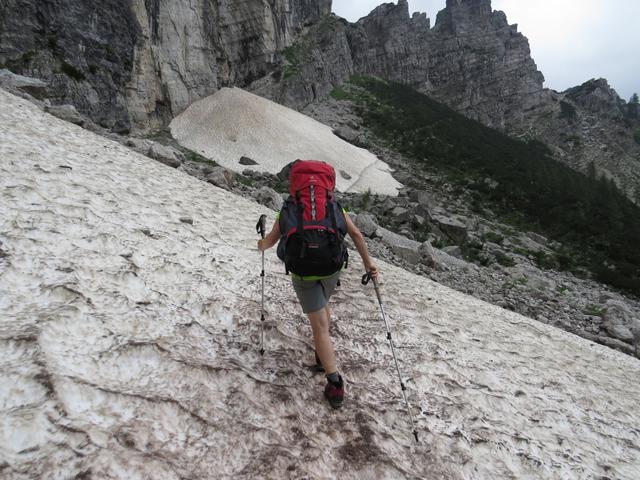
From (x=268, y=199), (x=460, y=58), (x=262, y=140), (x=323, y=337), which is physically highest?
(x=460, y=58)

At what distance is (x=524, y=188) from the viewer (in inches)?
1500

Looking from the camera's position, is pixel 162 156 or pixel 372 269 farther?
pixel 162 156

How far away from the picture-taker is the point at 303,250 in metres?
3.22

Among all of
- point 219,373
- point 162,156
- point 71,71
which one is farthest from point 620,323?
point 71,71

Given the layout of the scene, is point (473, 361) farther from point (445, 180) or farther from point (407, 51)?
point (407, 51)

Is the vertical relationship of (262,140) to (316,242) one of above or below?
below

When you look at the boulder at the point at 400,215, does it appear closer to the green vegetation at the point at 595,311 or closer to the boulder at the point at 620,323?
the green vegetation at the point at 595,311

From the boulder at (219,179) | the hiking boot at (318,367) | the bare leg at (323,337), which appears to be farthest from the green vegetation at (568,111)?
the bare leg at (323,337)

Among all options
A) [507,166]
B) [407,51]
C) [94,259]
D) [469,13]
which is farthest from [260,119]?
[469,13]

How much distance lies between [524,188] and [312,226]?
4124 cm

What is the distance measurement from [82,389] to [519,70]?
13062cm

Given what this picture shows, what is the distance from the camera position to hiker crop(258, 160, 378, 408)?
3.26 meters

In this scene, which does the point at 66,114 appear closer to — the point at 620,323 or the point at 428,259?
the point at 428,259

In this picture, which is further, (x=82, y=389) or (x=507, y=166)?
(x=507, y=166)
